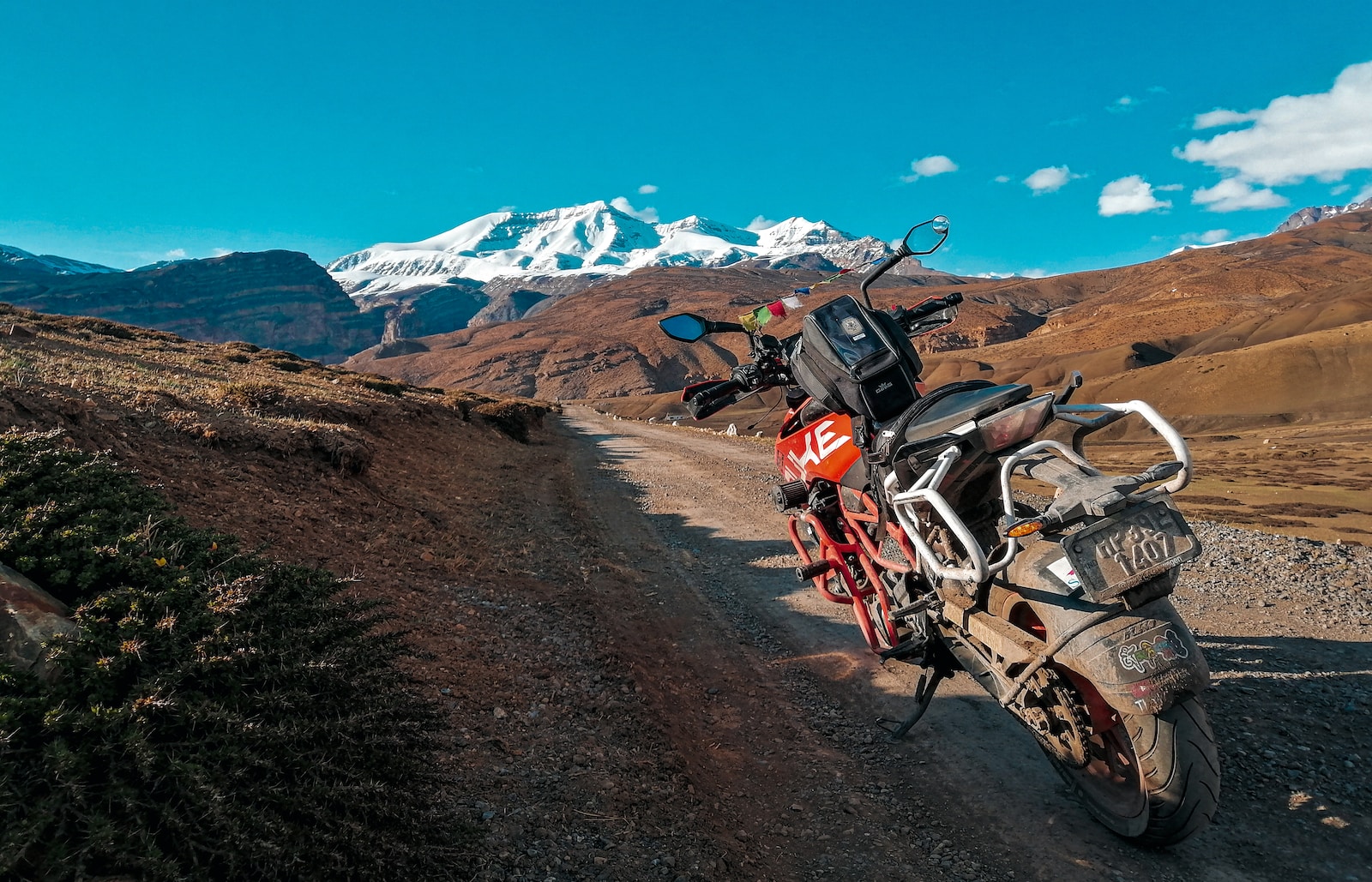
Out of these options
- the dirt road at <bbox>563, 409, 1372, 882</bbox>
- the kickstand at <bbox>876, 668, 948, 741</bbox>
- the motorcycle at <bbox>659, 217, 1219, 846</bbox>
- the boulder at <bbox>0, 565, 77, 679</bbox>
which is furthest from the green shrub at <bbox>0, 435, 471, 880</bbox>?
the kickstand at <bbox>876, 668, 948, 741</bbox>

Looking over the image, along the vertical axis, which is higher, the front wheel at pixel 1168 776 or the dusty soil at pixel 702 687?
the front wheel at pixel 1168 776

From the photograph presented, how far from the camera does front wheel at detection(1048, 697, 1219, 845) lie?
2.68 m

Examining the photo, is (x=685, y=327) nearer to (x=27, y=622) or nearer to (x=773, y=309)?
(x=773, y=309)

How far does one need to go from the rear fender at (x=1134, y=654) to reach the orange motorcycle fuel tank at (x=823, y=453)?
5.32 ft

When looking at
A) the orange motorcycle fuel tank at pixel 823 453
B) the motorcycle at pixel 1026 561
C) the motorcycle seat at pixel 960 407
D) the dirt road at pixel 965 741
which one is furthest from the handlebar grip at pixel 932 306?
the dirt road at pixel 965 741

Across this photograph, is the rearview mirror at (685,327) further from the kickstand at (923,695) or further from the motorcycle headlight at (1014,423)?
the kickstand at (923,695)

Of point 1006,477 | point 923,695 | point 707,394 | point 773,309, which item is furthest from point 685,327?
point 923,695

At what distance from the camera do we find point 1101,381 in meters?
67.2

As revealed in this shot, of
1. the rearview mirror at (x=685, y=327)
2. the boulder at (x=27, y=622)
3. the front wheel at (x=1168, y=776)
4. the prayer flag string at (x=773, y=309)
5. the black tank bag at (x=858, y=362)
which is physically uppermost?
the prayer flag string at (x=773, y=309)

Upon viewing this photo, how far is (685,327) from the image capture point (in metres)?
5.06

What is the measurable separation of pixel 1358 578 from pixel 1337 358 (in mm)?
66481

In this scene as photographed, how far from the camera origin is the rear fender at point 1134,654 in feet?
8.52

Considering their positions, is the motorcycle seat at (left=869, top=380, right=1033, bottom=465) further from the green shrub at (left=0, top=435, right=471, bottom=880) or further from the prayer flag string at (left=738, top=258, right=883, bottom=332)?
the green shrub at (left=0, top=435, right=471, bottom=880)

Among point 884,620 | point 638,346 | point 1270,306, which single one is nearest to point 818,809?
point 884,620
